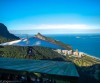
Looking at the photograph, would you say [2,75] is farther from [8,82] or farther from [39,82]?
[39,82]

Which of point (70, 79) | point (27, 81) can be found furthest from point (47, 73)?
point (27, 81)

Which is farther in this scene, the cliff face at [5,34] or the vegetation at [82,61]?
the cliff face at [5,34]

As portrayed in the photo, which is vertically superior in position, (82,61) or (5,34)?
(5,34)

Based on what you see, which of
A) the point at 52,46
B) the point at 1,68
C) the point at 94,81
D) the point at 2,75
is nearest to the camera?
the point at 1,68

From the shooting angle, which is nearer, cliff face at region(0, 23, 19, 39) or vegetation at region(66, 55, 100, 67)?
vegetation at region(66, 55, 100, 67)

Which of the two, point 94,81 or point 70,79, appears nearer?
point 70,79

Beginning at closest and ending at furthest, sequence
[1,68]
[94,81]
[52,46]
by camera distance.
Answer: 1. [1,68]
2. [52,46]
3. [94,81]

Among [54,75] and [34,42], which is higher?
[34,42]

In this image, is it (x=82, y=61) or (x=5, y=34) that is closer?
(x=82, y=61)

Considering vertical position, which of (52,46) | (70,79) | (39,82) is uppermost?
(52,46)

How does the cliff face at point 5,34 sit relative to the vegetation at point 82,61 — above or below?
above

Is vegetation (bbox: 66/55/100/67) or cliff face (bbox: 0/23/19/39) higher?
cliff face (bbox: 0/23/19/39)
